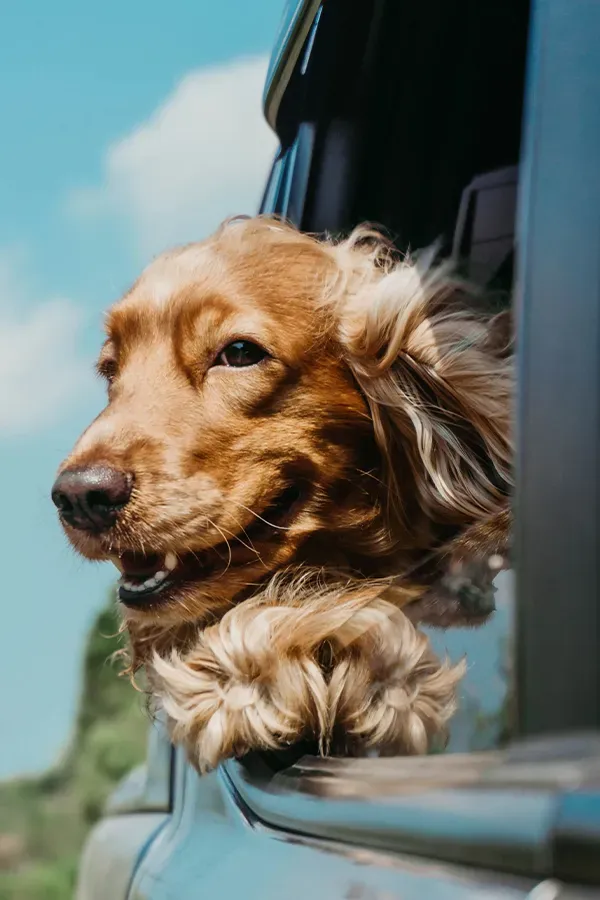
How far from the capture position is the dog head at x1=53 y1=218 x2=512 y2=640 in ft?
7.13

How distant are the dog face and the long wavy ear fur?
0.20 ft

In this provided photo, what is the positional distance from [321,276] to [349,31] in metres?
0.57

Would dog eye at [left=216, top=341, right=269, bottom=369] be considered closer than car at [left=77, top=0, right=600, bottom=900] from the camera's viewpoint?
No

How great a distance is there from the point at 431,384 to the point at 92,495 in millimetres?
743

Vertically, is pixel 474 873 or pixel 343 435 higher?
pixel 343 435

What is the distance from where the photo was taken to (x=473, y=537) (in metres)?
1.83

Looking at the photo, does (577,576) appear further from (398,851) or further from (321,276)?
(321,276)

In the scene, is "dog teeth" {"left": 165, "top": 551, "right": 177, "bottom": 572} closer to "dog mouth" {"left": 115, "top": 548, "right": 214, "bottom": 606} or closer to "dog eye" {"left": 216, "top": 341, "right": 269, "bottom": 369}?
"dog mouth" {"left": 115, "top": 548, "right": 214, "bottom": 606}

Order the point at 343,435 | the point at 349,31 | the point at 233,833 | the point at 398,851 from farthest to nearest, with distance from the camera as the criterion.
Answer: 1. the point at 349,31
2. the point at 343,435
3. the point at 233,833
4. the point at 398,851

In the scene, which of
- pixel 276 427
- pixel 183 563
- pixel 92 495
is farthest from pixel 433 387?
pixel 92 495

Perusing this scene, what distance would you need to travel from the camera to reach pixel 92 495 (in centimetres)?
211

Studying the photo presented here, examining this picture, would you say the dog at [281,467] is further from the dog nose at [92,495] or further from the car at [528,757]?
the car at [528,757]

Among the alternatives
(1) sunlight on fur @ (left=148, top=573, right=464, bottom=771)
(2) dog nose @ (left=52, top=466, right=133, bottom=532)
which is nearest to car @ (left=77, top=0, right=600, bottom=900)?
(1) sunlight on fur @ (left=148, top=573, right=464, bottom=771)

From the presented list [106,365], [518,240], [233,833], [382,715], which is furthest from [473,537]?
[106,365]
